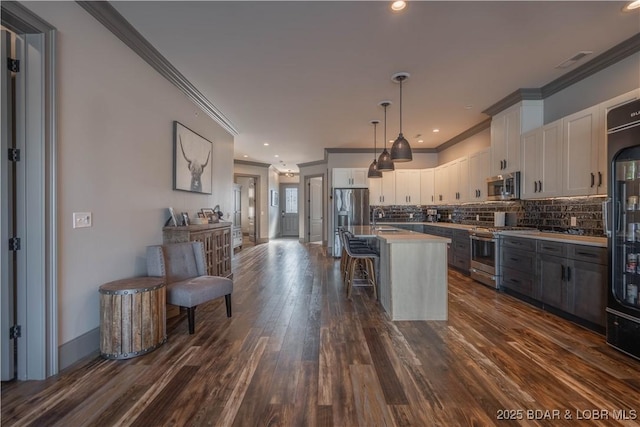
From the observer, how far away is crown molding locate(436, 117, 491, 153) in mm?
5330

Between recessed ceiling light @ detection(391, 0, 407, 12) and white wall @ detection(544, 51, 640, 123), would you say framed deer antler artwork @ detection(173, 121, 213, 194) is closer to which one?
recessed ceiling light @ detection(391, 0, 407, 12)

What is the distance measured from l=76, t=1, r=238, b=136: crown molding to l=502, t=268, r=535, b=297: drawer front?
4899mm

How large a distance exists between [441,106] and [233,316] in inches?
168

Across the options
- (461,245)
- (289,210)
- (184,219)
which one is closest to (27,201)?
(184,219)

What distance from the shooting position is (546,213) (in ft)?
13.3

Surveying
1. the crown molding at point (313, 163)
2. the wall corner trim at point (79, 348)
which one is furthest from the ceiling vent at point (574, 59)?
the crown molding at point (313, 163)

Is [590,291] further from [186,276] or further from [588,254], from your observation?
[186,276]

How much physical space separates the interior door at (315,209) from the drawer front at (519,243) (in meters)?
6.90

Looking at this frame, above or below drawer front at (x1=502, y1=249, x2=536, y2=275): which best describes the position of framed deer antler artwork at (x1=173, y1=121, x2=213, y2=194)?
above

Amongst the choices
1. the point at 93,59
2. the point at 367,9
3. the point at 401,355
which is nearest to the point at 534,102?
the point at 367,9

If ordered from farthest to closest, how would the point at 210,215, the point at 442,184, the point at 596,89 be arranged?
the point at 442,184
the point at 210,215
the point at 596,89

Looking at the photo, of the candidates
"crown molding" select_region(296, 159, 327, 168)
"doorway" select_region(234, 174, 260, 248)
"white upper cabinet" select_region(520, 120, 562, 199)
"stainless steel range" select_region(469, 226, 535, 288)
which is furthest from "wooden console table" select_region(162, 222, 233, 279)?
"doorway" select_region(234, 174, 260, 248)

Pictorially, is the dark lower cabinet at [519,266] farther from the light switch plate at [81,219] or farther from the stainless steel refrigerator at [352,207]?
the light switch plate at [81,219]

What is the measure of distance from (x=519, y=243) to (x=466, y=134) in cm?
309
